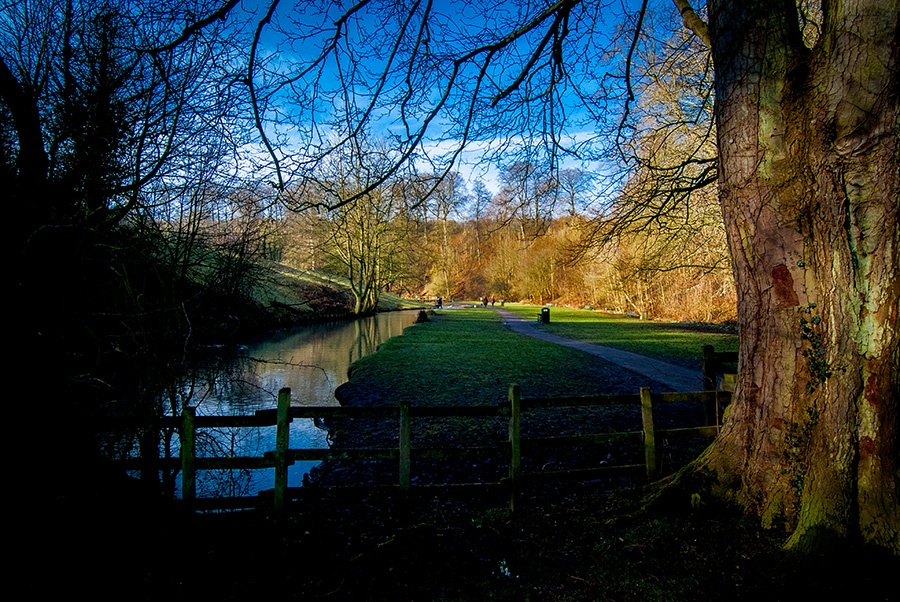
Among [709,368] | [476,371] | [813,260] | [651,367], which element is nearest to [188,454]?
[813,260]

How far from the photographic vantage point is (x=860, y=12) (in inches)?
124

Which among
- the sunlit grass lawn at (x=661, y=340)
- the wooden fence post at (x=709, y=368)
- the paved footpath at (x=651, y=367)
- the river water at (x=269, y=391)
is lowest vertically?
the river water at (x=269, y=391)

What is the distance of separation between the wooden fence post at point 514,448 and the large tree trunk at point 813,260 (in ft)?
5.83

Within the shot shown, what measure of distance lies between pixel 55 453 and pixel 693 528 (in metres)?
5.26

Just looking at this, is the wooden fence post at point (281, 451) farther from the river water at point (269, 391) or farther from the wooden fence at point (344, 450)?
the river water at point (269, 391)

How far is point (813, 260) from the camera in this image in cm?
343

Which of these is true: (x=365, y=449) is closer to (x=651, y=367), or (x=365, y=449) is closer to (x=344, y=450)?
(x=344, y=450)

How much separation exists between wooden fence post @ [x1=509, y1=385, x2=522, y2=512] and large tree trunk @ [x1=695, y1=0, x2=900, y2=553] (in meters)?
1.78

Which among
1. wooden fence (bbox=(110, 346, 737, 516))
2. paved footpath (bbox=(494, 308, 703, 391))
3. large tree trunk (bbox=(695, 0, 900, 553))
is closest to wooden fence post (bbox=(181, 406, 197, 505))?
wooden fence (bbox=(110, 346, 737, 516))

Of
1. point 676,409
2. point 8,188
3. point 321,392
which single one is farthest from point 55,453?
point 676,409

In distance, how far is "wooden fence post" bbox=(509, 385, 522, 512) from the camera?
4547 millimetres

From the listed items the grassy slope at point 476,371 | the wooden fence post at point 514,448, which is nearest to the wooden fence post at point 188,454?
the wooden fence post at point 514,448

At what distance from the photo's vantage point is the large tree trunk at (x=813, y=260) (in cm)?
314

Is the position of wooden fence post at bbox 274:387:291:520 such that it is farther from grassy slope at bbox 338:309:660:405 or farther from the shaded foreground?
grassy slope at bbox 338:309:660:405
